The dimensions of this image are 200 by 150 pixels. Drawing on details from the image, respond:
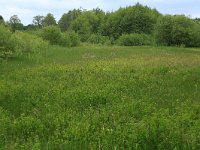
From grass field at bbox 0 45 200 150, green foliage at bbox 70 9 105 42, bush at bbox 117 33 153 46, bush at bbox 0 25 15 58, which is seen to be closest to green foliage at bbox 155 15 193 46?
bush at bbox 117 33 153 46

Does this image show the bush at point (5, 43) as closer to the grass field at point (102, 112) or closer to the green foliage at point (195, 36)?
the grass field at point (102, 112)

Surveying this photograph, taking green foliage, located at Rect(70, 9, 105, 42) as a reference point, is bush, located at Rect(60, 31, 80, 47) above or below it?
below

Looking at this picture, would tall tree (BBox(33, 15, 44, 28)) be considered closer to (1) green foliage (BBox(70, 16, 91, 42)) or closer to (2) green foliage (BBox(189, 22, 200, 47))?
(1) green foliage (BBox(70, 16, 91, 42))

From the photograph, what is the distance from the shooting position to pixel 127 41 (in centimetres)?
8362

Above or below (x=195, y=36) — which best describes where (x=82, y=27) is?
above

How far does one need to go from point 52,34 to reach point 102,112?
63.0 meters

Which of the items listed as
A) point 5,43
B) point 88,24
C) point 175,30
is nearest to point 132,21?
point 88,24

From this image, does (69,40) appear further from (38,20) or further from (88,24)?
(38,20)

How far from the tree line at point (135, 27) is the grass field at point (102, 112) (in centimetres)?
4877

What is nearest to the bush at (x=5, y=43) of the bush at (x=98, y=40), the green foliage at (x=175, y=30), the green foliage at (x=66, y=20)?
the green foliage at (x=175, y=30)

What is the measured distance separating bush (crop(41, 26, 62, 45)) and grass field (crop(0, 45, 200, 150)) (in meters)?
53.3

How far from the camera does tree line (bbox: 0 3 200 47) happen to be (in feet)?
230

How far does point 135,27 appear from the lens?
9488 cm

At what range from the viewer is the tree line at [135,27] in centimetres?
7019
